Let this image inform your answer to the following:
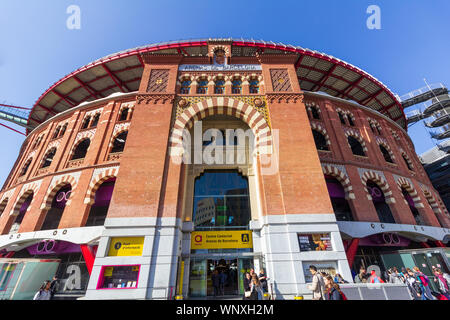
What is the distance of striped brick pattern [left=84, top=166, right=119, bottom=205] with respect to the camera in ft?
37.5

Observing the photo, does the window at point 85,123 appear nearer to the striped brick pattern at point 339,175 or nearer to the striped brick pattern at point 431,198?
the striped brick pattern at point 339,175

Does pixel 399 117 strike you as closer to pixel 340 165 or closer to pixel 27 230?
pixel 340 165

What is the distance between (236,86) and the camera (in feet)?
40.2

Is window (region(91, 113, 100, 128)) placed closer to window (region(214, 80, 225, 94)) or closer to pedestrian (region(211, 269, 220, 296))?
window (region(214, 80, 225, 94))

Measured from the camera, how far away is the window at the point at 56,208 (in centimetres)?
1209

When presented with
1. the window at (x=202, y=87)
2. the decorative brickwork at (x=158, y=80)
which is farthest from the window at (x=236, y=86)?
the decorative brickwork at (x=158, y=80)

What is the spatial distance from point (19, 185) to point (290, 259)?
61.0 ft

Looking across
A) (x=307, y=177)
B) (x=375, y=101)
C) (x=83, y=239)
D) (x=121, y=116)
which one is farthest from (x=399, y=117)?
(x=83, y=239)

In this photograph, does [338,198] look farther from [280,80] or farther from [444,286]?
[280,80]

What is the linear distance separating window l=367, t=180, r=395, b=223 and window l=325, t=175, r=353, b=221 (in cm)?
186

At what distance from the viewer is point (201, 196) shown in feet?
37.9

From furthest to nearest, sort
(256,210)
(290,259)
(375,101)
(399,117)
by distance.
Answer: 1. (399,117)
2. (375,101)
3. (256,210)
4. (290,259)

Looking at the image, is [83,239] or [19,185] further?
[19,185]

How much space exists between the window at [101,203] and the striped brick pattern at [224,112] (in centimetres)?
556
